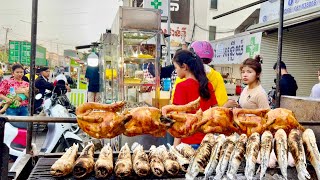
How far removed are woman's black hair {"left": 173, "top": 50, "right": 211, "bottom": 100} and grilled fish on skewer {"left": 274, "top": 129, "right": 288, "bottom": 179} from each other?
1.34 metres

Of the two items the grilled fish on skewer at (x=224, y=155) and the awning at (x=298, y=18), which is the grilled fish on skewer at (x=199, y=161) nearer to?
the grilled fish on skewer at (x=224, y=155)

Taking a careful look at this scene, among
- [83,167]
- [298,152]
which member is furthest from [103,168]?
[298,152]

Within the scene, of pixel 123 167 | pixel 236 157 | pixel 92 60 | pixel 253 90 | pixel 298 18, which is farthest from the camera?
pixel 92 60

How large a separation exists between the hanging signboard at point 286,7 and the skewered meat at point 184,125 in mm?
6716

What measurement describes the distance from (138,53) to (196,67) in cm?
425

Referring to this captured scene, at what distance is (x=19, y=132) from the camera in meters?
5.22

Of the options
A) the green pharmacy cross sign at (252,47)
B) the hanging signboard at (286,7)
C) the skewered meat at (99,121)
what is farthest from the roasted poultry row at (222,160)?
the green pharmacy cross sign at (252,47)

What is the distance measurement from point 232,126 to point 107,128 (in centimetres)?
92

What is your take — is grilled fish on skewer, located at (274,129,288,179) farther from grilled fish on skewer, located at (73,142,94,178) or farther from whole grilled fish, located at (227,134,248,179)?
grilled fish on skewer, located at (73,142,94,178)

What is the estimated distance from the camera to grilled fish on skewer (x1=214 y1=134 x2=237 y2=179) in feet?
6.17

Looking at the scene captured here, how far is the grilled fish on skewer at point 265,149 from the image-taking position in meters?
1.87

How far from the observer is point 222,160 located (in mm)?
1917

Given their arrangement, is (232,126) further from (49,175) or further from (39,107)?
(39,107)

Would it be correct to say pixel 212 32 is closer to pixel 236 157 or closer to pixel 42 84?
pixel 42 84
